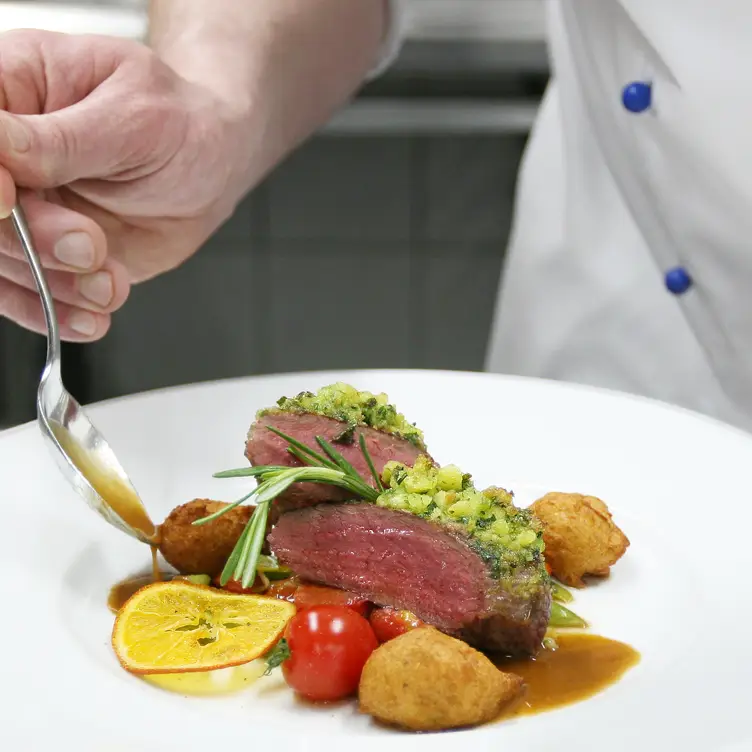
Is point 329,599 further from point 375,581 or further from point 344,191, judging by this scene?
point 344,191

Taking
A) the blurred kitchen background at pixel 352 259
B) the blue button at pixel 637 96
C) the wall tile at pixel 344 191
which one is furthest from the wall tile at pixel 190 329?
the blue button at pixel 637 96

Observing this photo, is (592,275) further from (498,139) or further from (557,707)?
(498,139)

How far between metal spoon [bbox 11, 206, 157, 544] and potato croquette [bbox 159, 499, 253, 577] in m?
0.04

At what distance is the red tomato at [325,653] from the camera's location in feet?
4.31

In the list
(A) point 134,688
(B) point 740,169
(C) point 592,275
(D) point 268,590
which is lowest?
(D) point 268,590

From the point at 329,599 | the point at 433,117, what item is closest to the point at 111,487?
the point at 329,599

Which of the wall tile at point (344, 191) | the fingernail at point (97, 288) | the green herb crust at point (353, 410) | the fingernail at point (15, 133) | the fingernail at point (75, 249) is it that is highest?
the fingernail at point (15, 133)

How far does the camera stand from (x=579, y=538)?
1.56 metres

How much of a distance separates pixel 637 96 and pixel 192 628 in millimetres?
1244

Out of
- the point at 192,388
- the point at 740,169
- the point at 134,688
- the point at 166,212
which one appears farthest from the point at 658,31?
the point at 134,688

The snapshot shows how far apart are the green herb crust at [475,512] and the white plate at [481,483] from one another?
6.2 inches

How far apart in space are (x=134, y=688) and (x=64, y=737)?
17 centimetres

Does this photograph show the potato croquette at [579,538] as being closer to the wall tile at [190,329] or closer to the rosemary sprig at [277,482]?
the rosemary sprig at [277,482]

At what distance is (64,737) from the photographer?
3.57 feet
